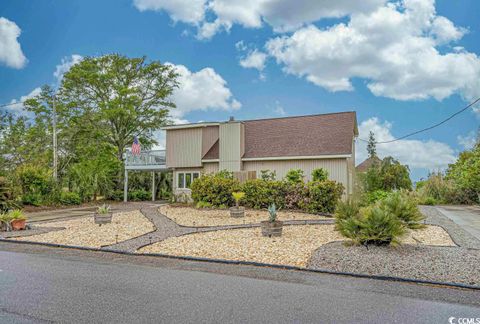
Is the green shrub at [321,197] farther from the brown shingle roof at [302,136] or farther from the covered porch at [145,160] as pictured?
the covered porch at [145,160]

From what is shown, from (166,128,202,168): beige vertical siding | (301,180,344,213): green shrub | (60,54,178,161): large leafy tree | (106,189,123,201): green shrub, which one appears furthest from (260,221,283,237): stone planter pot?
(60,54,178,161): large leafy tree

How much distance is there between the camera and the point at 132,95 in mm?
29656

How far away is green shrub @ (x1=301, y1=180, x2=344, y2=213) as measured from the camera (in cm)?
1540

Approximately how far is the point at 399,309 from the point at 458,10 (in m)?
16.3

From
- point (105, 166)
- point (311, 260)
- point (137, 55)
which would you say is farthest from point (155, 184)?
point (311, 260)

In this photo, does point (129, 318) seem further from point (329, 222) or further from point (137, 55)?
point (137, 55)

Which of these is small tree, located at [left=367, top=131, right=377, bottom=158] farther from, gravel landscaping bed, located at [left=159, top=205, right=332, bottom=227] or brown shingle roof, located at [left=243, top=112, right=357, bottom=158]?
gravel landscaping bed, located at [left=159, top=205, right=332, bottom=227]

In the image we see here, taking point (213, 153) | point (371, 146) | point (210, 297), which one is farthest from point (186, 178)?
point (371, 146)

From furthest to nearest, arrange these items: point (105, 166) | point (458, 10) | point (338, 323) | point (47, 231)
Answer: point (105, 166) → point (458, 10) → point (47, 231) → point (338, 323)

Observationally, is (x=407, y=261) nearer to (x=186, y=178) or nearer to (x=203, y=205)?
(x=203, y=205)

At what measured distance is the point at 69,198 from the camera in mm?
21688

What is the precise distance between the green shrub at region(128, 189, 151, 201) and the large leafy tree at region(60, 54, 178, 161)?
4266 millimetres

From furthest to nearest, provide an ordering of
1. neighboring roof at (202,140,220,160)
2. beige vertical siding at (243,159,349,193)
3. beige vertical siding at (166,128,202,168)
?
beige vertical siding at (166,128,202,168)
neighboring roof at (202,140,220,160)
beige vertical siding at (243,159,349,193)

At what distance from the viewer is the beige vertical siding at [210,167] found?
21516mm
